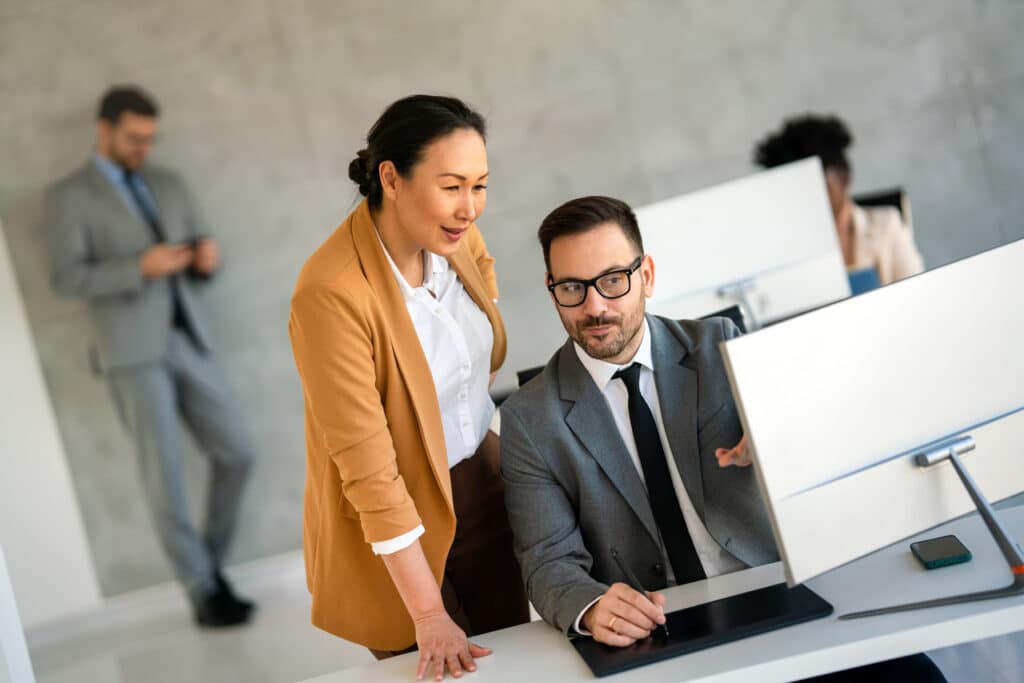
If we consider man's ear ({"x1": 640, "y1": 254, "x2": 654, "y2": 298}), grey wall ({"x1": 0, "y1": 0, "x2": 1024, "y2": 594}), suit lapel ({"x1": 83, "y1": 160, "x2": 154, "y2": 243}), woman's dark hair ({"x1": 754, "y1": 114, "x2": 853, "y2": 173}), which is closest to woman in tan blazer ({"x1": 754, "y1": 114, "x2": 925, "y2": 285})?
woman's dark hair ({"x1": 754, "y1": 114, "x2": 853, "y2": 173})

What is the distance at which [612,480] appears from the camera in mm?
1671

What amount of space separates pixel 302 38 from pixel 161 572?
2436 millimetres

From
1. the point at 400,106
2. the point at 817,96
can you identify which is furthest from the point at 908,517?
the point at 817,96

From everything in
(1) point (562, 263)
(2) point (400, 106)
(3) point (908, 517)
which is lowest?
(3) point (908, 517)

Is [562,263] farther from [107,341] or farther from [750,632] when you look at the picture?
[107,341]

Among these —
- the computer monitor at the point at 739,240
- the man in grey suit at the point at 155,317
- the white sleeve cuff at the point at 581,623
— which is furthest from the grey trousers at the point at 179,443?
the white sleeve cuff at the point at 581,623

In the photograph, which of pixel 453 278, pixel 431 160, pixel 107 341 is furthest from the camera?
pixel 107 341

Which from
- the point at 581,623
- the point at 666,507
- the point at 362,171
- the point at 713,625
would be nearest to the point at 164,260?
the point at 362,171

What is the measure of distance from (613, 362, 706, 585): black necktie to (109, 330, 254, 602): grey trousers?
3085 mm

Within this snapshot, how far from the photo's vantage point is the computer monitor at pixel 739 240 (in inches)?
105

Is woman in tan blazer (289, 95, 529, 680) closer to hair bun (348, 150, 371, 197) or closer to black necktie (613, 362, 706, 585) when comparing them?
hair bun (348, 150, 371, 197)

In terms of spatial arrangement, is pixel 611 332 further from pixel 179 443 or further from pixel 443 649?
pixel 179 443

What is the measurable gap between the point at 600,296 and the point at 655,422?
0.23 metres

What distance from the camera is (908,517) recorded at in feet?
4.36
